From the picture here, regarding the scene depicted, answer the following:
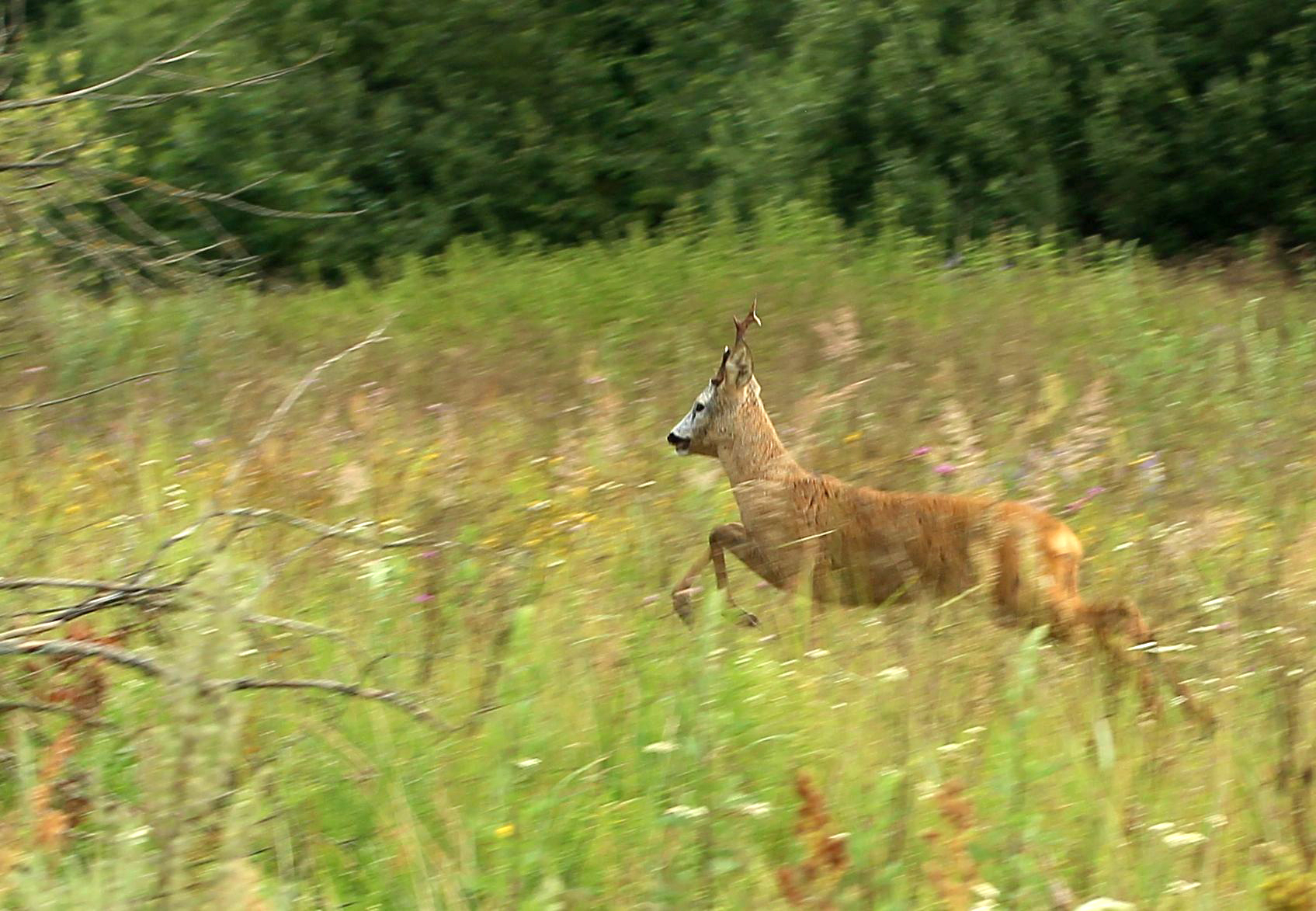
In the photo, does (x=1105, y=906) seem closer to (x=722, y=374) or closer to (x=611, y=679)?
(x=611, y=679)

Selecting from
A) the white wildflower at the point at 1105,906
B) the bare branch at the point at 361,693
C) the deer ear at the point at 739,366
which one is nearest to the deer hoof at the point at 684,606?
the bare branch at the point at 361,693

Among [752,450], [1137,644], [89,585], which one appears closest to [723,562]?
[752,450]

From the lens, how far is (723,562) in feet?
17.1

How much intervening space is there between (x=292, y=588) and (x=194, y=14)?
1959 centimetres

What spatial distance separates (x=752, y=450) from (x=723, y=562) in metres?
1.09

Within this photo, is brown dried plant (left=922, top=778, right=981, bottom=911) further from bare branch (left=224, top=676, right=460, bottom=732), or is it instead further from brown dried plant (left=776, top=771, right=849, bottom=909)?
bare branch (left=224, top=676, right=460, bottom=732)

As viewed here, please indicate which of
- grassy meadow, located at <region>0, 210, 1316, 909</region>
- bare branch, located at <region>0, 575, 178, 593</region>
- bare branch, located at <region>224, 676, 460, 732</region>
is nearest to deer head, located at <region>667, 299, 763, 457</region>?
grassy meadow, located at <region>0, 210, 1316, 909</region>

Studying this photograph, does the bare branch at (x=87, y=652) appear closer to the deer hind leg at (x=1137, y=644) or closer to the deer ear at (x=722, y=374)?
the deer hind leg at (x=1137, y=644)

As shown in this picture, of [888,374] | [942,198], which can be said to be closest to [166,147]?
[942,198]

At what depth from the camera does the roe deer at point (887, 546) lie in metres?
5.08

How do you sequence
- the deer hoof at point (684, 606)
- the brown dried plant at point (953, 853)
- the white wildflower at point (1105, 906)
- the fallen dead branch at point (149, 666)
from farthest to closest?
the deer hoof at point (684, 606) < the fallen dead branch at point (149, 666) < the brown dried plant at point (953, 853) < the white wildflower at point (1105, 906)

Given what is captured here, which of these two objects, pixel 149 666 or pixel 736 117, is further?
pixel 736 117

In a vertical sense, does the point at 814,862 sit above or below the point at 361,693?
below

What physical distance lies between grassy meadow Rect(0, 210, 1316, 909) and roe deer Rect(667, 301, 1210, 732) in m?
0.14
